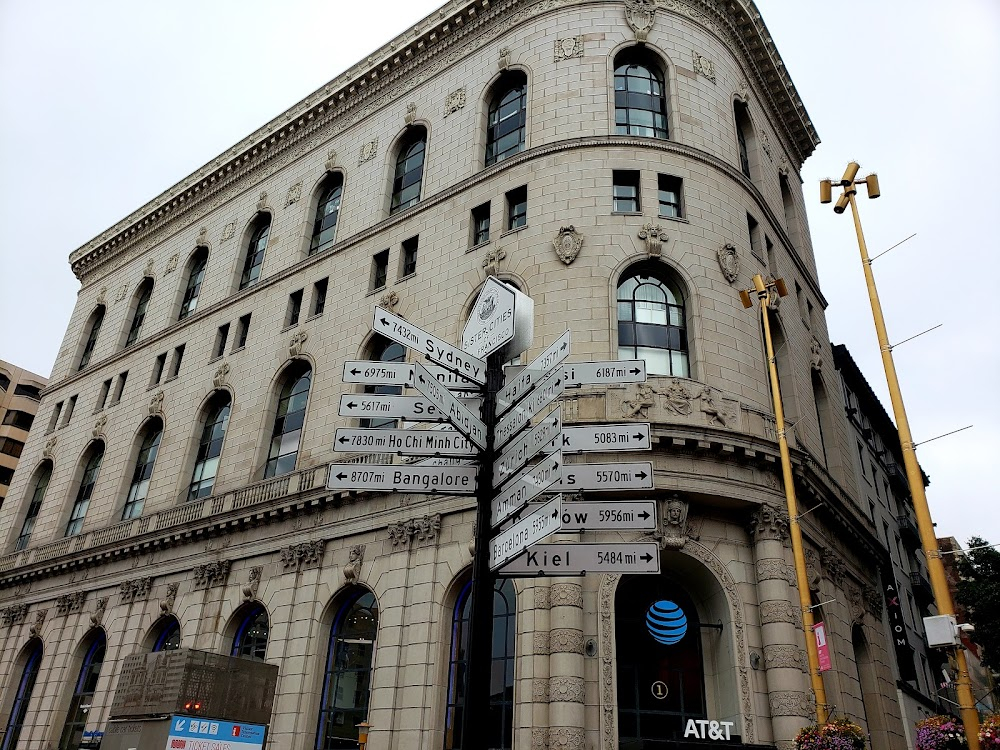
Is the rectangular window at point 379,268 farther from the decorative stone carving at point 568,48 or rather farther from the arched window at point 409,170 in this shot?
the decorative stone carving at point 568,48

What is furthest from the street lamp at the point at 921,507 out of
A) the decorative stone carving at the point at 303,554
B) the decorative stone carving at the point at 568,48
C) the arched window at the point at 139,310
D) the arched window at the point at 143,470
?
the arched window at the point at 139,310

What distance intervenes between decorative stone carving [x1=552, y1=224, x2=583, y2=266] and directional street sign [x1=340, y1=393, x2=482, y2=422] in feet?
55.0

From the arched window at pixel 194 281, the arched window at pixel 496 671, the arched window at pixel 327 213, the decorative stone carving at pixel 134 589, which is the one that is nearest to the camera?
the arched window at pixel 496 671

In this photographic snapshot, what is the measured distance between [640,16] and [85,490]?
A: 115 feet

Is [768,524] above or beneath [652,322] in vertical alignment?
beneath

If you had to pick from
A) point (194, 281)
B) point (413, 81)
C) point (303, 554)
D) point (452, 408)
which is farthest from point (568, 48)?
point (452, 408)

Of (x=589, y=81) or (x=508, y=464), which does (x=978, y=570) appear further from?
(x=508, y=464)

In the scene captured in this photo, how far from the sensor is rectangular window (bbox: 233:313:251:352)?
1441 inches

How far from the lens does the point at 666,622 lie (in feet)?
71.4

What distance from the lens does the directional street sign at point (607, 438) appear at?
9.60 meters

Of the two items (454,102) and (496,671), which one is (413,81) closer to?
(454,102)

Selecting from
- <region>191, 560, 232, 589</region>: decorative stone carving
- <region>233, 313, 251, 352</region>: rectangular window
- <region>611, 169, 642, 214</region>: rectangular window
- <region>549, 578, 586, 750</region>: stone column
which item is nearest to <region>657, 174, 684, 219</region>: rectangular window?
<region>611, 169, 642, 214</region>: rectangular window

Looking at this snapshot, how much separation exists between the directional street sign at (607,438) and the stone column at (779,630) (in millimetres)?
13750

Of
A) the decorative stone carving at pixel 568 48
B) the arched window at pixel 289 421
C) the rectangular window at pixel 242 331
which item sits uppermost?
the decorative stone carving at pixel 568 48
